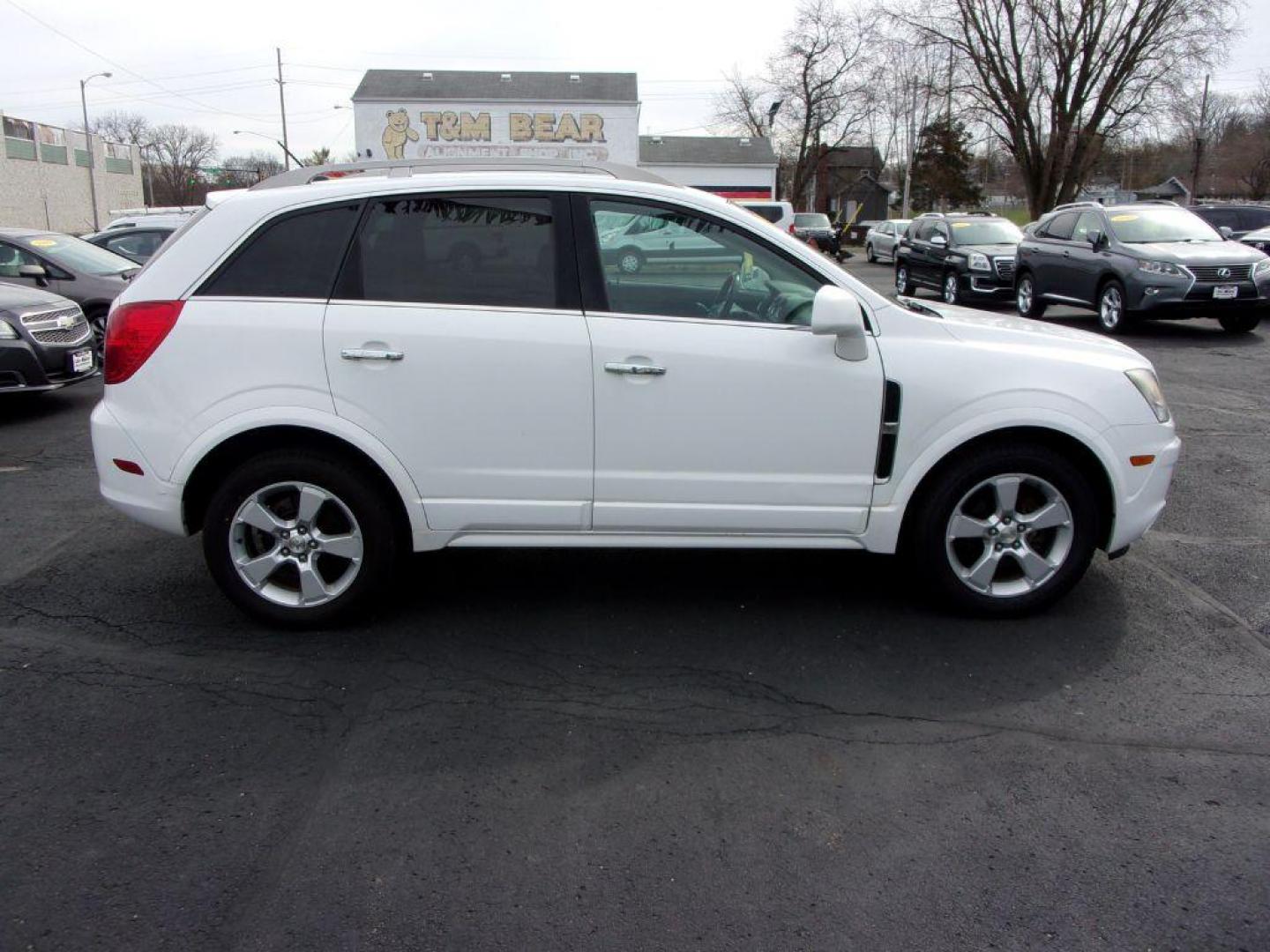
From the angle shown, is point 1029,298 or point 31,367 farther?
point 1029,298

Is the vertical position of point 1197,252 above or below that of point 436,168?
below

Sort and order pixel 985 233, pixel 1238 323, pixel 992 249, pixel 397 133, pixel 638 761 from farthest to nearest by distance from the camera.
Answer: pixel 397 133 < pixel 985 233 < pixel 992 249 < pixel 1238 323 < pixel 638 761

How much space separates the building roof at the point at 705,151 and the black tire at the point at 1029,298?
1134 inches

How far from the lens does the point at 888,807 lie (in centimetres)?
308

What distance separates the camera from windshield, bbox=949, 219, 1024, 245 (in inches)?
765

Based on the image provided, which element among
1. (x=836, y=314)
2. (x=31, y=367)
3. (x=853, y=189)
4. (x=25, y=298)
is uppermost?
(x=853, y=189)

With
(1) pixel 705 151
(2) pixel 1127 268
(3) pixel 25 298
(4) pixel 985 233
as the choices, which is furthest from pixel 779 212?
(1) pixel 705 151

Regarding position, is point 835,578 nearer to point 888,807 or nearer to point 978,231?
point 888,807

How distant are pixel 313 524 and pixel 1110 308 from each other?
1276 cm

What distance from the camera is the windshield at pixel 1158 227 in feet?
46.3

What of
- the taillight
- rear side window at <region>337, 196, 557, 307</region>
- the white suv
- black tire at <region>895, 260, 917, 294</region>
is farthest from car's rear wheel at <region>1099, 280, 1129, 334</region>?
the taillight

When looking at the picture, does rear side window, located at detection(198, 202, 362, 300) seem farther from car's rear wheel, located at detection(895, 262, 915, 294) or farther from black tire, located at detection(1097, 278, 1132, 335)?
car's rear wheel, located at detection(895, 262, 915, 294)

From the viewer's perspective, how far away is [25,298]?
914cm

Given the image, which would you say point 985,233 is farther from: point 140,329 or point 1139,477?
point 140,329
